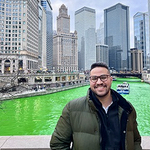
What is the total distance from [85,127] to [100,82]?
0.72 metres

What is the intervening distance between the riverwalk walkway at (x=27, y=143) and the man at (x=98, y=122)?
209 centimetres

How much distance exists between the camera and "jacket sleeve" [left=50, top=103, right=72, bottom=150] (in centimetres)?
233

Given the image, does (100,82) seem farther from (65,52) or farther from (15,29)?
(65,52)

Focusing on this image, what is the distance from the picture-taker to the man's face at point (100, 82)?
2377mm

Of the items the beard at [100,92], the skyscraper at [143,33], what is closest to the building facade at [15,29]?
the beard at [100,92]

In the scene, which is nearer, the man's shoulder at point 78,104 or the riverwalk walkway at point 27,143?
the man's shoulder at point 78,104

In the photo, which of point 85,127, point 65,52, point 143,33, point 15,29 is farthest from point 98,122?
point 143,33

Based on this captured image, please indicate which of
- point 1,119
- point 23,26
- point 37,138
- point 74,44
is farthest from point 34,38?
point 74,44

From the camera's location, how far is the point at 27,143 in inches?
170

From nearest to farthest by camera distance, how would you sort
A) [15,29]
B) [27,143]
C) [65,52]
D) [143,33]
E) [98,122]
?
[98,122], [27,143], [15,29], [143,33], [65,52]

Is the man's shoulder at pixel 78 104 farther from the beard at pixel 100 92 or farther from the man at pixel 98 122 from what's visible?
the beard at pixel 100 92

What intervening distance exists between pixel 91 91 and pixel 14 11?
84.2 meters

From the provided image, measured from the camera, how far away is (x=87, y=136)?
88.6 inches

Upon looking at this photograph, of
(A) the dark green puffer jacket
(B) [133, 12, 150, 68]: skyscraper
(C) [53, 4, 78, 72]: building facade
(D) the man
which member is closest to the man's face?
(D) the man
